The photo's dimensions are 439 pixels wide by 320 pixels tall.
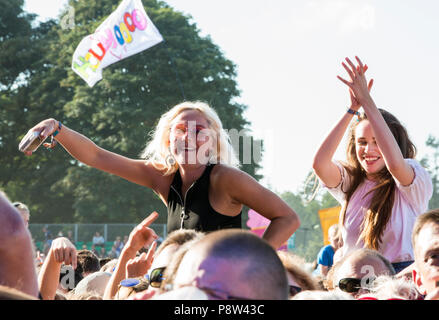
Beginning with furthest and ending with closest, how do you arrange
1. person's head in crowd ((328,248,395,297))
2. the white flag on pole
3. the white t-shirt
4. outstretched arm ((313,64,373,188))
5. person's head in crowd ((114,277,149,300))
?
the white flag on pole < outstretched arm ((313,64,373,188)) < the white t-shirt < person's head in crowd ((328,248,395,297)) < person's head in crowd ((114,277,149,300))

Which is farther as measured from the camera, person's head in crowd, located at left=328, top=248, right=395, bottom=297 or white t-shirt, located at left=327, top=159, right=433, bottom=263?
white t-shirt, located at left=327, top=159, right=433, bottom=263

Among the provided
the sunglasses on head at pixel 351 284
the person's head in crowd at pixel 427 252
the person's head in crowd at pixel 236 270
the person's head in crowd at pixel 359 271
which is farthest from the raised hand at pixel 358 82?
the person's head in crowd at pixel 236 270

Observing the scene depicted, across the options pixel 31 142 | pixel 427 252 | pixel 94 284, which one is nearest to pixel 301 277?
pixel 427 252

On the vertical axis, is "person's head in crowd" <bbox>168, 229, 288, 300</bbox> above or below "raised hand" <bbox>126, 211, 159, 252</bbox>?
above

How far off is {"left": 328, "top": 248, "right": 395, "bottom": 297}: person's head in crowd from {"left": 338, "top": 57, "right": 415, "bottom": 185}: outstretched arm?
1.49ft

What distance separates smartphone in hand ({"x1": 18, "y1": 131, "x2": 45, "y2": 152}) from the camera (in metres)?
2.72

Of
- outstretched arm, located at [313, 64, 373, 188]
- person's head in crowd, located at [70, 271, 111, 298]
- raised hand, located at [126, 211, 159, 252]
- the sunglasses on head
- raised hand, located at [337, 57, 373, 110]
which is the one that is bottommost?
person's head in crowd, located at [70, 271, 111, 298]

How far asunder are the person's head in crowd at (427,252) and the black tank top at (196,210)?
1108 millimetres

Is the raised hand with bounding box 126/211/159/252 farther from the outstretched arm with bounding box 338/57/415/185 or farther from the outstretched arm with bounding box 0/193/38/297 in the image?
the outstretched arm with bounding box 338/57/415/185

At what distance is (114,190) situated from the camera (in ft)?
100

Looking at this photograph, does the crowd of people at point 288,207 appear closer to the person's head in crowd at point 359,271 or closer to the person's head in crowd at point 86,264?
the person's head in crowd at point 359,271

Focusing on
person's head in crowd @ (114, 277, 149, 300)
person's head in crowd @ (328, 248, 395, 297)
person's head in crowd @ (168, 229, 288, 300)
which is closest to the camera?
person's head in crowd @ (168, 229, 288, 300)

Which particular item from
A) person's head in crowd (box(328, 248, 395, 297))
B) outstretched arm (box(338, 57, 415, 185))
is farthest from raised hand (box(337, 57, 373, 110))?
person's head in crowd (box(328, 248, 395, 297))
